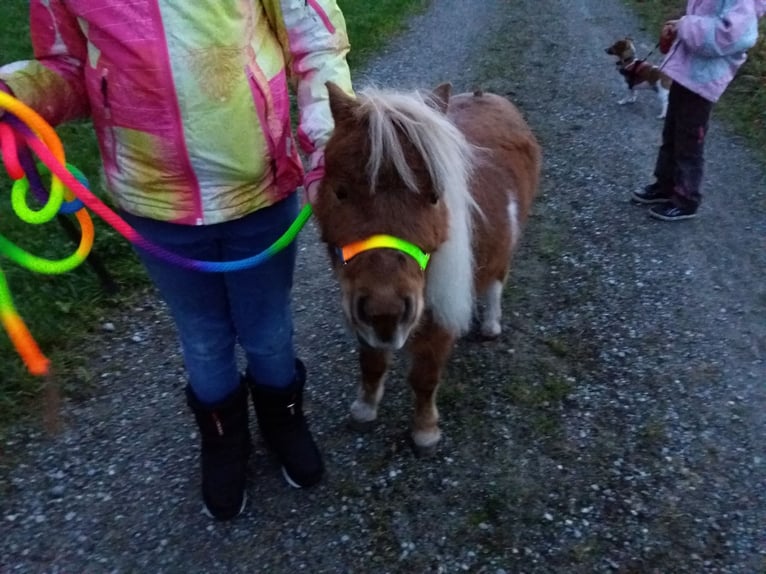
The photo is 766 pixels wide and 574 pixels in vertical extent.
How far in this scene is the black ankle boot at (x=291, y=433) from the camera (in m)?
2.92

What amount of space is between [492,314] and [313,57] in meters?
2.15

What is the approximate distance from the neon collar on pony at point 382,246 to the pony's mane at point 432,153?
0.16 metres

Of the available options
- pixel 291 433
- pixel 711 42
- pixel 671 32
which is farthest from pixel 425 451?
pixel 671 32

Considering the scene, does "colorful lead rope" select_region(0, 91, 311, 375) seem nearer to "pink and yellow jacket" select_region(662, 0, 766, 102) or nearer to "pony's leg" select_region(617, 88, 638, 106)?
"pink and yellow jacket" select_region(662, 0, 766, 102)

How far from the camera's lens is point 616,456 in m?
3.19

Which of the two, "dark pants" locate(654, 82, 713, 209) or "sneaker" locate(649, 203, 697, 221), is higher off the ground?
"dark pants" locate(654, 82, 713, 209)

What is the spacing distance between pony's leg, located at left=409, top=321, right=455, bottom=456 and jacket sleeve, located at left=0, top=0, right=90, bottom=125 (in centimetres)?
151

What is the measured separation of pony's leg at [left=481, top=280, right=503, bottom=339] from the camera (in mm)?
3925

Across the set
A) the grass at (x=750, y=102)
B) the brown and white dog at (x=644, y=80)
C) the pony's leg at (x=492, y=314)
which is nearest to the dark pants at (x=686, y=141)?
the grass at (x=750, y=102)

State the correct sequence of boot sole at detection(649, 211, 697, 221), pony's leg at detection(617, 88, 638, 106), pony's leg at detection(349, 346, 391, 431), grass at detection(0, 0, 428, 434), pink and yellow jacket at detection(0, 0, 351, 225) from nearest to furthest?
pink and yellow jacket at detection(0, 0, 351, 225)
pony's leg at detection(349, 346, 391, 431)
grass at detection(0, 0, 428, 434)
boot sole at detection(649, 211, 697, 221)
pony's leg at detection(617, 88, 638, 106)

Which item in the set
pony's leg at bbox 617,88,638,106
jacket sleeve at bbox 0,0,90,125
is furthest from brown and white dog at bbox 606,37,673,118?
jacket sleeve at bbox 0,0,90,125

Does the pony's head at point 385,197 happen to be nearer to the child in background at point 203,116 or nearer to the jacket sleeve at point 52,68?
the child in background at point 203,116

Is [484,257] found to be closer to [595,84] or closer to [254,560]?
[254,560]

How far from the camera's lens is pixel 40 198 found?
2.25m
